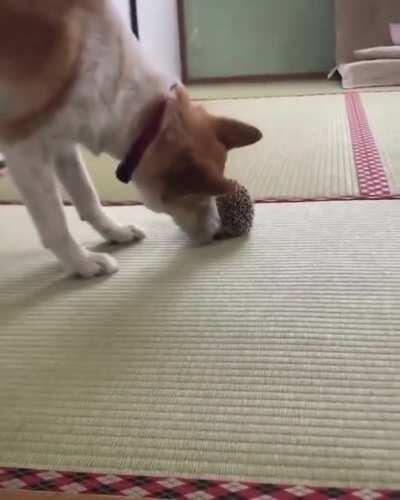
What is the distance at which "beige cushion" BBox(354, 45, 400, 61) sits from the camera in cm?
393

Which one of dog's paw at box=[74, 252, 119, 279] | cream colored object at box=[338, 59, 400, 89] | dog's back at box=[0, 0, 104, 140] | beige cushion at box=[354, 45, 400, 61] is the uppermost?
dog's back at box=[0, 0, 104, 140]

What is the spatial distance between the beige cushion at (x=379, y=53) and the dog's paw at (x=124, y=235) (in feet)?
10.0

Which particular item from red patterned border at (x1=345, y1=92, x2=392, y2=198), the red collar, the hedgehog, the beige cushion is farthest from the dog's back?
the beige cushion

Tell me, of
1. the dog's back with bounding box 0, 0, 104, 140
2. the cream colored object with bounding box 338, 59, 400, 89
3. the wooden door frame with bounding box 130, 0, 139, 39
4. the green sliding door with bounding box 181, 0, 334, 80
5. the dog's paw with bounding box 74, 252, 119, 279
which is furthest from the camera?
the green sliding door with bounding box 181, 0, 334, 80

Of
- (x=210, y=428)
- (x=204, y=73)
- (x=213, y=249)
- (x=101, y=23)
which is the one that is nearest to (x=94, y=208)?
(x=213, y=249)

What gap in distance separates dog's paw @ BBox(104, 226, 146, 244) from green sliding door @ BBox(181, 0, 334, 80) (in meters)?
3.71

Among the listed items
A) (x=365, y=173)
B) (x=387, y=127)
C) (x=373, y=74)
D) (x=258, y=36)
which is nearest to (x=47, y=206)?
(x=365, y=173)

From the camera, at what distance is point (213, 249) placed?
1.38m

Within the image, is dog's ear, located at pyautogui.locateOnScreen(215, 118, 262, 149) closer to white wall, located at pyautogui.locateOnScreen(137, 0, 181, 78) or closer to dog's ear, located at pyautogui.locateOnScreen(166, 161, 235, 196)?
dog's ear, located at pyautogui.locateOnScreen(166, 161, 235, 196)

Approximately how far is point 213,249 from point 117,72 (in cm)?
44

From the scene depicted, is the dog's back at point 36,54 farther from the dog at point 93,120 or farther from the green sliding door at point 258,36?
the green sliding door at point 258,36

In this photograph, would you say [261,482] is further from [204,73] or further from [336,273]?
[204,73]

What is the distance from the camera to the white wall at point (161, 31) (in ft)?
12.6

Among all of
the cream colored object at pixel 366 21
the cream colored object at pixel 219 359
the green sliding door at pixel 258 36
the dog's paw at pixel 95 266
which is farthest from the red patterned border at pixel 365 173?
the green sliding door at pixel 258 36
